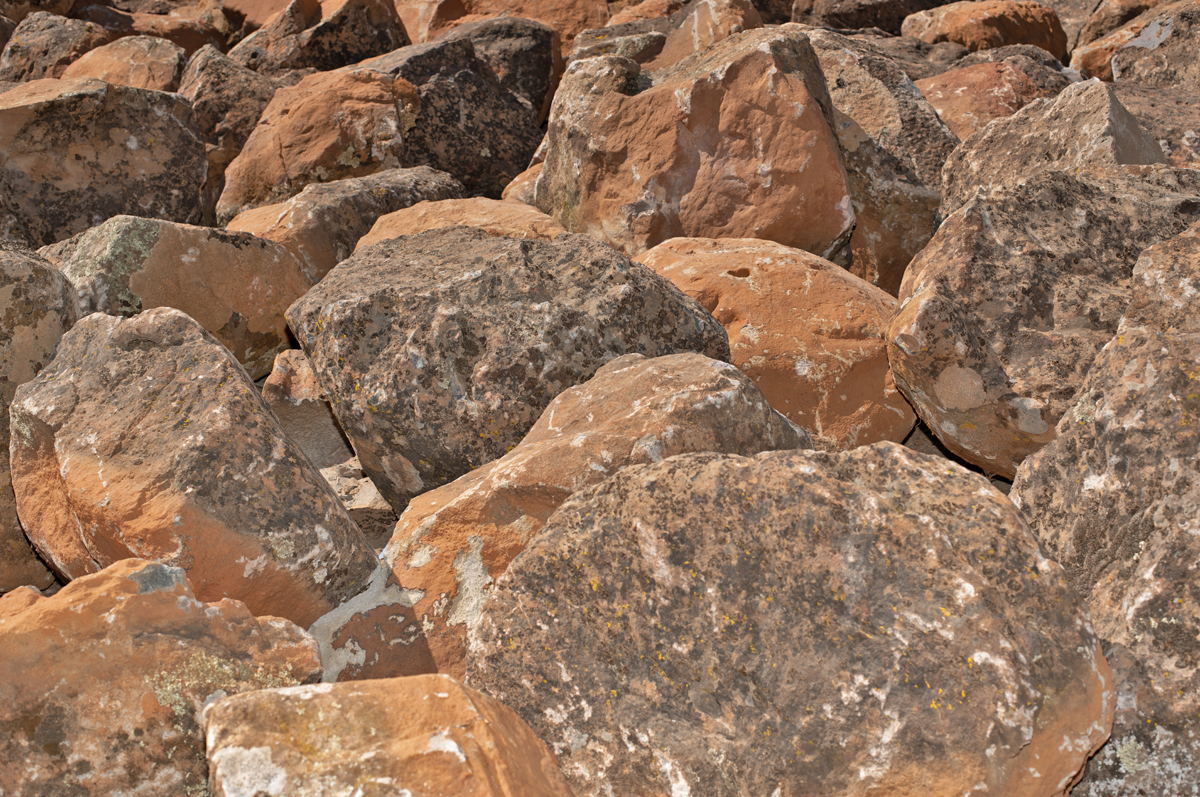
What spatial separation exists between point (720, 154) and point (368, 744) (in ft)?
8.86

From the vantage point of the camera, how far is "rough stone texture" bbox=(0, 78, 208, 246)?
4.09m

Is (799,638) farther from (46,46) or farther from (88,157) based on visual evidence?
(46,46)

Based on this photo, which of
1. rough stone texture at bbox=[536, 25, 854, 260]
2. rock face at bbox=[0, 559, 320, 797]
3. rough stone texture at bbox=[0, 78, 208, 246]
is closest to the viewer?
rock face at bbox=[0, 559, 320, 797]

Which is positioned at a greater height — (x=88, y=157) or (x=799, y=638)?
(x=88, y=157)

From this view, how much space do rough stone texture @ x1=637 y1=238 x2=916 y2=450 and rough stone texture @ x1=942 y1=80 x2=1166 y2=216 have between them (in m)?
0.68

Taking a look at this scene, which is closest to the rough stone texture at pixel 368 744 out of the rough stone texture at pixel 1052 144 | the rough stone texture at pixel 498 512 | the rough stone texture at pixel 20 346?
the rough stone texture at pixel 498 512

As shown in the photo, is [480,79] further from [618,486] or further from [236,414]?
[618,486]

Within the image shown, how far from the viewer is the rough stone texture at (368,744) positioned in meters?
1.41

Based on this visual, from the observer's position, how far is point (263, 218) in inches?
156

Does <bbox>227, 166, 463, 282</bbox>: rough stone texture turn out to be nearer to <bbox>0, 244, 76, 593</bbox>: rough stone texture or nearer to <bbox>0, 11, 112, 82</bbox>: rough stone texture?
<bbox>0, 244, 76, 593</bbox>: rough stone texture

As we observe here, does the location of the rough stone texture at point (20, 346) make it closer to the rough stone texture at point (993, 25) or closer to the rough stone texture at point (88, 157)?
the rough stone texture at point (88, 157)

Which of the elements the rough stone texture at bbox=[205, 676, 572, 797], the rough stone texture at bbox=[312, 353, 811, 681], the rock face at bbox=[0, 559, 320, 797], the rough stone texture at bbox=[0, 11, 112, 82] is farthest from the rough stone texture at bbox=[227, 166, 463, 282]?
the rough stone texture at bbox=[0, 11, 112, 82]

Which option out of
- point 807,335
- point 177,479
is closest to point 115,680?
point 177,479

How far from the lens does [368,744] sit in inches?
57.6
